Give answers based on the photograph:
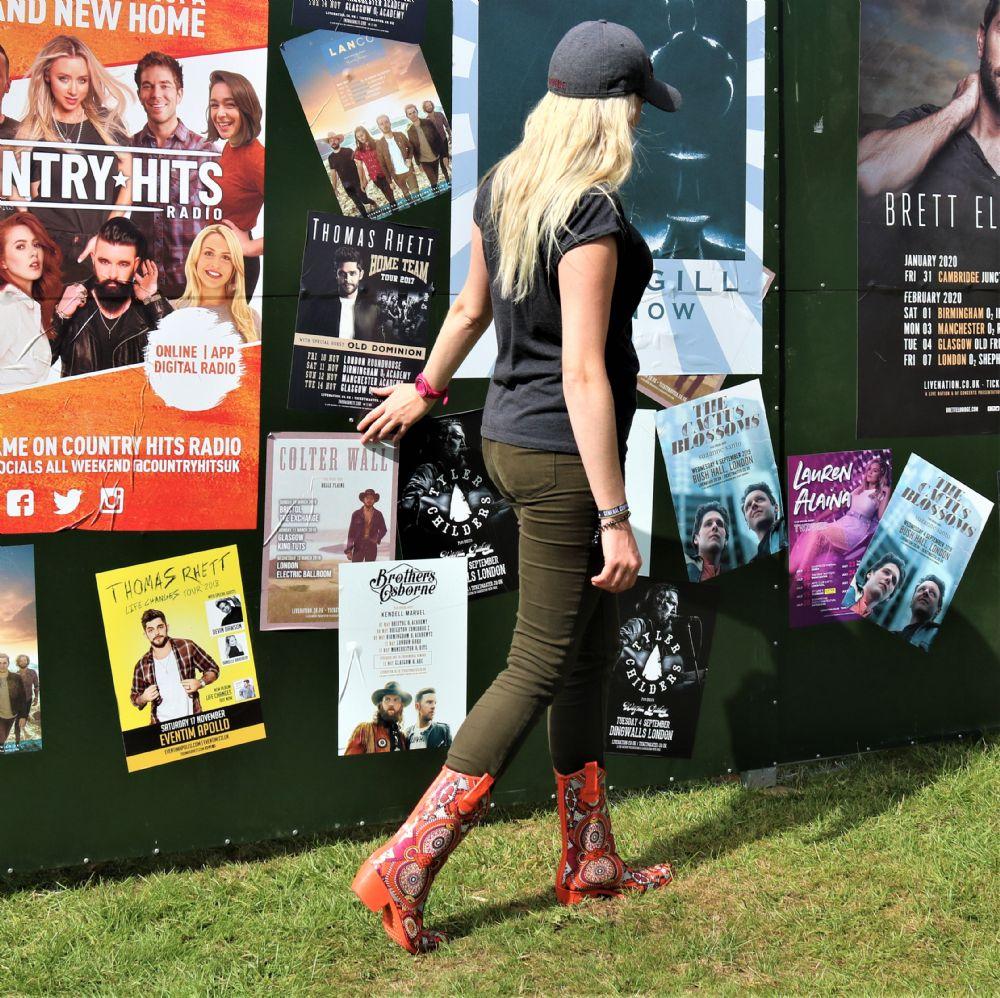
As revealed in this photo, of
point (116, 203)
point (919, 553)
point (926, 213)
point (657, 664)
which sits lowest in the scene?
point (657, 664)

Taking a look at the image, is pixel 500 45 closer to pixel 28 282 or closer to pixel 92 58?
pixel 92 58

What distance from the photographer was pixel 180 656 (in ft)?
9.87

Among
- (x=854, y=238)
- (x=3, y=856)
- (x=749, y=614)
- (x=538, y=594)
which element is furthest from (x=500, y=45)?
(x=3, y=856)

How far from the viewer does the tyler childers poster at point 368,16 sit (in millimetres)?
2943

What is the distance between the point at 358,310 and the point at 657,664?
125 cm

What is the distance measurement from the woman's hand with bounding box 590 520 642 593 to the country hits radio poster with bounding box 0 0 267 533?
3.01 feet

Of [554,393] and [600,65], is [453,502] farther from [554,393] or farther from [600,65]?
[600,65]

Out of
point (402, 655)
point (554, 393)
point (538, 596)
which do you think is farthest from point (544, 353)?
point (402, 655)

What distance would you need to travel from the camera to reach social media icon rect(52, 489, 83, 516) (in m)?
2.87

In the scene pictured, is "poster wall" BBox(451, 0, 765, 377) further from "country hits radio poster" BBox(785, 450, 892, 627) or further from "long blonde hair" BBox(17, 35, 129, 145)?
"long blonde hair" BBox(17, 35, 129, 145)

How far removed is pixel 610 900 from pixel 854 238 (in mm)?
1913

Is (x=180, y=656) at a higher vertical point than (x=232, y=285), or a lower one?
lower

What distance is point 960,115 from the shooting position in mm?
3652

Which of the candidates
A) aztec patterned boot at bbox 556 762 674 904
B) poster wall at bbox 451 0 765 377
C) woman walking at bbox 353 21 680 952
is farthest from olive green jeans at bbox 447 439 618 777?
poster wall at bbox 451 0 765 377
